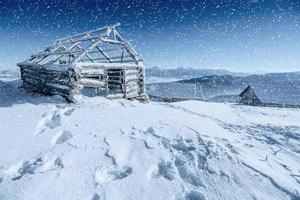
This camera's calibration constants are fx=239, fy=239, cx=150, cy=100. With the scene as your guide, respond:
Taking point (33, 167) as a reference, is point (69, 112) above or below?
above

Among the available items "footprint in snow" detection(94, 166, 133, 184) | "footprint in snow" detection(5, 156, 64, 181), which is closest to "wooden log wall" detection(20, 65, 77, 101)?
"footprint in snow" detection(5, 156, 64, 181)

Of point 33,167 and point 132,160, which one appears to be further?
point 132,160

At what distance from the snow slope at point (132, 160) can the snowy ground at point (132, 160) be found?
18mm

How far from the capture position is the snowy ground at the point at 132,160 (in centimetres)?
435

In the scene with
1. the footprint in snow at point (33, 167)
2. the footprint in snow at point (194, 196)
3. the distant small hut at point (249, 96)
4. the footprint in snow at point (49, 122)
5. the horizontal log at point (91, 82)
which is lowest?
the distant small hut at point (249, 96)

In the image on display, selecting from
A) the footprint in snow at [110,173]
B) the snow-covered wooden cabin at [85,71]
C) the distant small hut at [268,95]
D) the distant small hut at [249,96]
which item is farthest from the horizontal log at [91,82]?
the distant small hut at [249,96]

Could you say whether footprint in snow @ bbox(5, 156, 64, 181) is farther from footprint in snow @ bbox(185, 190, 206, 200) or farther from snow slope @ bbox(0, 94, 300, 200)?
footprint in snow @ bbox(185, 190, 206, 200)

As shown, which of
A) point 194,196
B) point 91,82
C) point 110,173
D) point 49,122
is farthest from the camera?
point 91,82

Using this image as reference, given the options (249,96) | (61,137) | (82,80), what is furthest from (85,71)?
(249,96)

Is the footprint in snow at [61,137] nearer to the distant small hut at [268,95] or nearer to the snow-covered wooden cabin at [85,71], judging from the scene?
the snow-covered wooden cabin at [85,71]

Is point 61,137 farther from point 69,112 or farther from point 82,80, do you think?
point 82,80

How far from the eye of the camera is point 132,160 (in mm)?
5301

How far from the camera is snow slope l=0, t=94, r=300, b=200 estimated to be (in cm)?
435

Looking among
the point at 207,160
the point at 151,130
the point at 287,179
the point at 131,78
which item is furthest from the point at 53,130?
the point at 131,78
